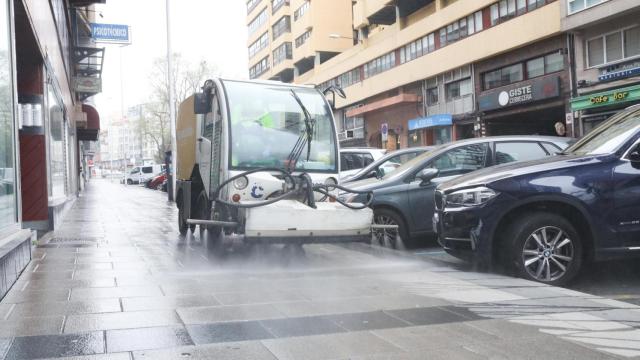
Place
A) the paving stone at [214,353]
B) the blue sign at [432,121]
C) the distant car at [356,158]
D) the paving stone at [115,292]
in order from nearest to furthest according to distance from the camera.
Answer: the paving stone at [214,353] < the paving stone at [115,292] < the distant car at [356,158] < the blue sign at [432,121]

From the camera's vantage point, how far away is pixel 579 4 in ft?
85.8

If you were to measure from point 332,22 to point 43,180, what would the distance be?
164ft

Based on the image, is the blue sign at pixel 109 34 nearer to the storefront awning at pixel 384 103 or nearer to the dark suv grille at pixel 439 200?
the dark suv grille at pixel 439 200

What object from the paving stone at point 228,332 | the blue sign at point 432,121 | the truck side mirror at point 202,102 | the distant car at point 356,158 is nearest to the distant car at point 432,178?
the truck side mirror at point 202,102

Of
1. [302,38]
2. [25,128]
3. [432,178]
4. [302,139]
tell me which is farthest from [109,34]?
[302,38]

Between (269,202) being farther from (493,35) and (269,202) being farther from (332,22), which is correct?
(332,22)

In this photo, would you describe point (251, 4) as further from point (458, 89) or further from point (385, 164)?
point (385, 164)

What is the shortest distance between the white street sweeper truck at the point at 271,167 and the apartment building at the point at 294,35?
3949cm

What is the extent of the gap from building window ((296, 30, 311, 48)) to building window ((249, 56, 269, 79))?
1148 cm

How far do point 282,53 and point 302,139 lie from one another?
6034 cm

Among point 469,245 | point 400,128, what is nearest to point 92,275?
point 469,245

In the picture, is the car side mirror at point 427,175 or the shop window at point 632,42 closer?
the car side mirror at point 427,175

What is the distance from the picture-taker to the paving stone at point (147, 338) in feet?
13.6

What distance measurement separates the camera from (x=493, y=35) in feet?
106
